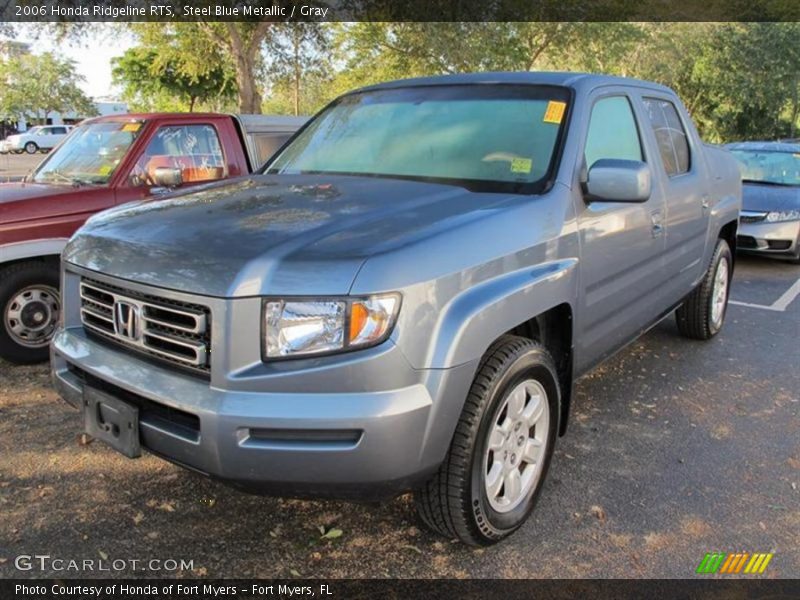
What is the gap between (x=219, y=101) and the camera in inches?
1079

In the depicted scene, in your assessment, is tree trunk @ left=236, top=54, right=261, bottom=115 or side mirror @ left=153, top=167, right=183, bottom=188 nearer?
side mirror @ left=153, top=167, right=183, bottom=188

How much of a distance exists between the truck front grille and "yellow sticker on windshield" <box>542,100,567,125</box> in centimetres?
193

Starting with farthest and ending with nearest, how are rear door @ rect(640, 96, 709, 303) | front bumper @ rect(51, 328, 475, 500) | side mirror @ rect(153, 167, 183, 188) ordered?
side mirror @ rect(153, 167, 183, 188), rear door @ rect(640, 96, 709, 303), front bumper @ rect(51, 328, 475, 500)

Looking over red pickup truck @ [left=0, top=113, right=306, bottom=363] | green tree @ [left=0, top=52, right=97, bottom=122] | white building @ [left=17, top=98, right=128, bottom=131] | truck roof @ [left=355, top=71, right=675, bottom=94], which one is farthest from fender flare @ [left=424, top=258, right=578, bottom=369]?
white building @ [left=17, top=98, right=128, bottom=131]

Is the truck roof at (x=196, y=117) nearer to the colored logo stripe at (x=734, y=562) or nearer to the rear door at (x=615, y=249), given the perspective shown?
the rear door at (x=615, y=249)

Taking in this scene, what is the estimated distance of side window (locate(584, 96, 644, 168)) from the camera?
343 centimetres

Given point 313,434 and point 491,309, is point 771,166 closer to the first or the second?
point 491,309

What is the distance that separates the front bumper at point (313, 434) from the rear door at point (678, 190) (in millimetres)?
2433

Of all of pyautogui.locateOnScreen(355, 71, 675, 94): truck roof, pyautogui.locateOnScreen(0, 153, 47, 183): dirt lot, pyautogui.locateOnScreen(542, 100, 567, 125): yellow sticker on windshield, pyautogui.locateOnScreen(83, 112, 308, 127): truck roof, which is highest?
pyautogui.locateOnScreen(355, 71, 675, 94): truck roof

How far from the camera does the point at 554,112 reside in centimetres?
331

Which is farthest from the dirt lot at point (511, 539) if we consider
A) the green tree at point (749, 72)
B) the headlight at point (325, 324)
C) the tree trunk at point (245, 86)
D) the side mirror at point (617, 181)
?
the green tree at point (749, 72)

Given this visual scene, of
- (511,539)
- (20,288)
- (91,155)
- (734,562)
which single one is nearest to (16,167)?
(91,155)

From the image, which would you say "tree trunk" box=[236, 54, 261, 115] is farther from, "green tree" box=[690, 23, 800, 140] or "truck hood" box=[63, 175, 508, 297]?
"green tree" box=[690, 23, 800, 140]

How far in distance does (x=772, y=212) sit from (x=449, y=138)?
23.0 ft
